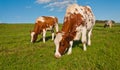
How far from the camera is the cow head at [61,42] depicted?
42.0 feet

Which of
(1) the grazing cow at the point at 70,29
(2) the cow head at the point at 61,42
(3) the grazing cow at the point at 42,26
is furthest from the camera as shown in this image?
(3) the grazing cow at the point at 42,26

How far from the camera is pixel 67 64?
12031mm

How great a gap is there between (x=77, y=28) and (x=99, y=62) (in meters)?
2.77

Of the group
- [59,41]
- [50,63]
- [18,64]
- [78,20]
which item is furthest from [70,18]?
[18,64]

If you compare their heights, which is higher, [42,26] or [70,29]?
[70,29]

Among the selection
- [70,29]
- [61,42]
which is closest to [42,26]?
[70,29]

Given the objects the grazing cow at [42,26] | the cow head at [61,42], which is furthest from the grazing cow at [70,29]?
the grazing cow at [42,26]

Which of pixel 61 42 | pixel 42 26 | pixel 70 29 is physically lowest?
pixel 61 42

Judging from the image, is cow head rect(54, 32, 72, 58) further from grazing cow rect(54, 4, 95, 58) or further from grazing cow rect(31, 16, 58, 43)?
grazing cow rect(31, 16, 58, 43)

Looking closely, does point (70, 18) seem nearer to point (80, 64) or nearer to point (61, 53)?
point (61, 53)

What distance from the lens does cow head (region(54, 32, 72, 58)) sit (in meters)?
12.8

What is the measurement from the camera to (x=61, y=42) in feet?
42.4

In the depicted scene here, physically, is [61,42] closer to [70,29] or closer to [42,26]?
[70,29]

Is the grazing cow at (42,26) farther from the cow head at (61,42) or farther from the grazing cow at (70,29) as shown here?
the cow head at (61,42)
